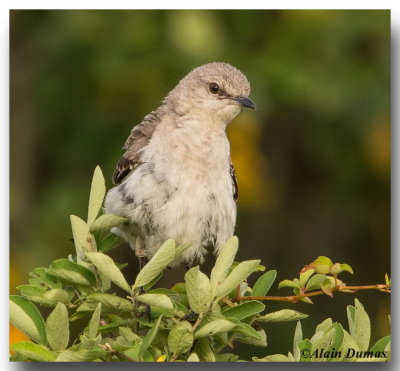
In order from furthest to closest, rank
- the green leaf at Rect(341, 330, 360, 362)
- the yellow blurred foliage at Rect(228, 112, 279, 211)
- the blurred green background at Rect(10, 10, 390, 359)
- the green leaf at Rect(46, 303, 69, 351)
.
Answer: the yellow blurred foliage at Rect(228, 112, 279, 211), the blurred green background at Rect(10, 10, 390, 359), the green leaf at Rect(341, 330, 360, 362), the green leaf at Rect(46, 303, 69, 351)

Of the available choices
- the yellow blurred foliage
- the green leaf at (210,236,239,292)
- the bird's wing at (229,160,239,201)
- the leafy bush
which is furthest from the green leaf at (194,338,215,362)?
the yellow blurred foliage

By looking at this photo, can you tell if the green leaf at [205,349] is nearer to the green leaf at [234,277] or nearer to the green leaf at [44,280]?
the green leaf at [234,277]

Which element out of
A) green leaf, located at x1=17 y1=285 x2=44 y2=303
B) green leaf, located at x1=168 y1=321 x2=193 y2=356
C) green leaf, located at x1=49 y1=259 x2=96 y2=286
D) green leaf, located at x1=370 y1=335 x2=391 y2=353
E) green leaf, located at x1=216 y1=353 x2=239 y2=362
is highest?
green leaf, located at x1=49 y1=259 x2=96 y2=286

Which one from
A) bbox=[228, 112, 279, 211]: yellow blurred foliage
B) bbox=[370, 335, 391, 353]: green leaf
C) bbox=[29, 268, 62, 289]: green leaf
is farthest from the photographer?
bbox=[228, 112, 279, 211]: yellow blurred foliage

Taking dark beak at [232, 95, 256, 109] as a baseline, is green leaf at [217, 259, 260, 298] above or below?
below

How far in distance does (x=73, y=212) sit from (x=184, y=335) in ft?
4.34

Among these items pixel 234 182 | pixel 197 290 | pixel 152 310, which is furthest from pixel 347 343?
pixel 234 182

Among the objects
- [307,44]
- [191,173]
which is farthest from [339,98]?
[191,173]

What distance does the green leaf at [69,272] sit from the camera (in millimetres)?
3432

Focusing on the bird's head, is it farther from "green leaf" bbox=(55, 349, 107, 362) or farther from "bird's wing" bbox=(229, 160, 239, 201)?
"green leaf" bbox=(55, 349, 107, 362)

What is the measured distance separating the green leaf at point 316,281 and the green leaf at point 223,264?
32 centimetres

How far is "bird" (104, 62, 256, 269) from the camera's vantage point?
3914 millimetres

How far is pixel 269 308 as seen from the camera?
3.97 metres

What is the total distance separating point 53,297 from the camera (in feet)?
11.4
